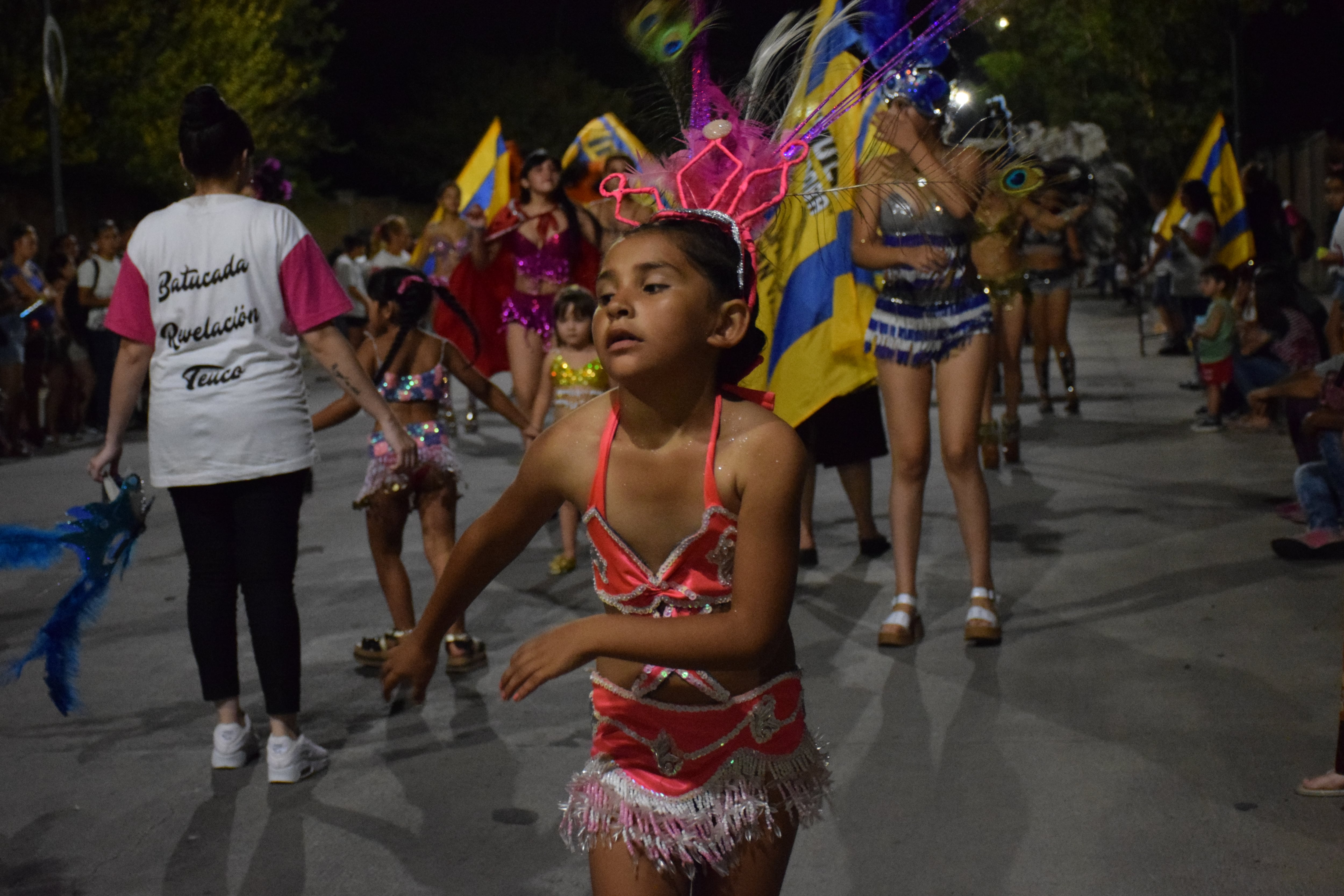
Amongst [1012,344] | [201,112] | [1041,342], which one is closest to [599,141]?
[1041,342]

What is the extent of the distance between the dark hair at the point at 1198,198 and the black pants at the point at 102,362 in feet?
32.3

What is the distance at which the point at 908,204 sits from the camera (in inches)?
132

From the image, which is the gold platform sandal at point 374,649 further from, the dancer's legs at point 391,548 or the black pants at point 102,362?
the black pants at point 102,362

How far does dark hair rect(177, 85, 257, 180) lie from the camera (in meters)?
4.07

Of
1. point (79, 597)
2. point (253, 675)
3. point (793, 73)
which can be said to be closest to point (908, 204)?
point (793, 73)

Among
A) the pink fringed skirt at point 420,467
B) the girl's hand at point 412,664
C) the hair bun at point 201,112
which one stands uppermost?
the hair bun at point 201,112

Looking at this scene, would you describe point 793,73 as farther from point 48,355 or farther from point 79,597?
point 48,355

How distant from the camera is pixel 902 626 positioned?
17.1 feet

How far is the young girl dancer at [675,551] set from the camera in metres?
2.32

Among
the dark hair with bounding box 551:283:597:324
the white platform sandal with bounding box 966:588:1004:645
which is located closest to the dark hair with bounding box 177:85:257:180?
the dark hair with bounding box 551:283:597:324

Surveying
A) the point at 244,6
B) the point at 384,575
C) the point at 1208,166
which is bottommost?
the point at 384,575

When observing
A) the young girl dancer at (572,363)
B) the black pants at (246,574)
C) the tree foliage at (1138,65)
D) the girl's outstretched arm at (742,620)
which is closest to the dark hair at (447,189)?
the young girl dancer at (572,363)

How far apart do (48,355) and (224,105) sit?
9.36 meters

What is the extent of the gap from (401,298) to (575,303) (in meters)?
1.21
